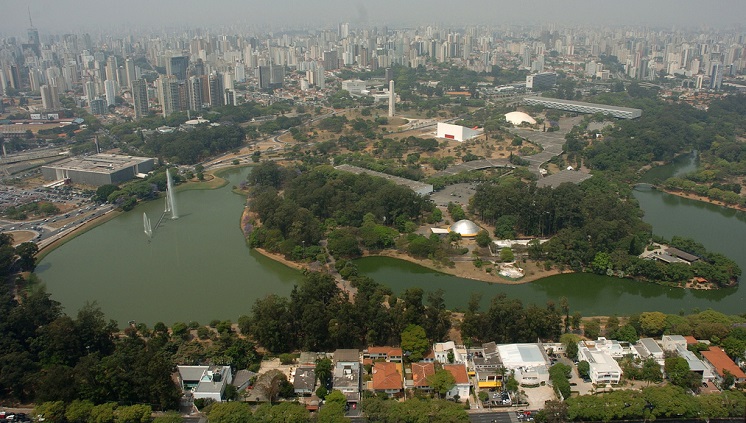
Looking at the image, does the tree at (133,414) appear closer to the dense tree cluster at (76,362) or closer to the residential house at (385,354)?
the dense tree cluster at (76,362)

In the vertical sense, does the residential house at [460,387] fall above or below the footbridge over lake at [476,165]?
below

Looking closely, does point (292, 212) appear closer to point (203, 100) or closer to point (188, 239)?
point (188, 239)

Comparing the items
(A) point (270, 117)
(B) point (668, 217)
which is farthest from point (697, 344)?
(A) point (270, 117)

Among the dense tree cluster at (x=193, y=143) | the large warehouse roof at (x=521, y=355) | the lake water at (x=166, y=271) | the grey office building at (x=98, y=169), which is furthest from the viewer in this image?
the dense tree cluster at (x=193, y=143)

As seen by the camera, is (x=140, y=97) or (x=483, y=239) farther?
(x=140, y=97)

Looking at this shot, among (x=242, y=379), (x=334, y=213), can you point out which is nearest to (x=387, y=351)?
(x=242, y=379)

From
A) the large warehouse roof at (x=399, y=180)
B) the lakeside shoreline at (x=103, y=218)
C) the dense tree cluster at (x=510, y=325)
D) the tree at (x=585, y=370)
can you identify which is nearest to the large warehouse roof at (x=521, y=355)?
the dense tree cluster at (x=510, y=325)

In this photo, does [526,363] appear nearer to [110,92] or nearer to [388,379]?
[388,379]
